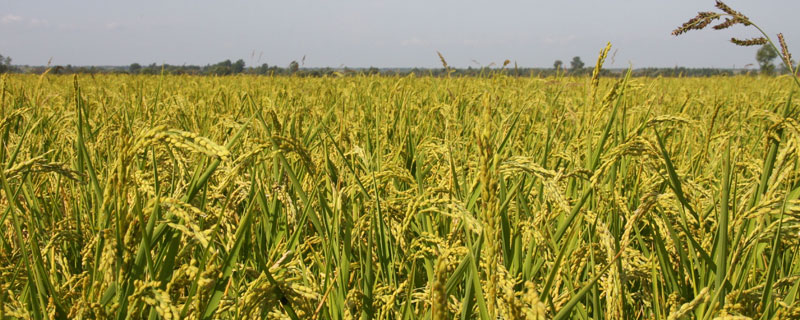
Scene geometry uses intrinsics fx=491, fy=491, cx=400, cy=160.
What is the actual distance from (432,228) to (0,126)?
3.99ft

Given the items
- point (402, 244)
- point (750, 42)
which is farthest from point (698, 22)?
point (402, 244)

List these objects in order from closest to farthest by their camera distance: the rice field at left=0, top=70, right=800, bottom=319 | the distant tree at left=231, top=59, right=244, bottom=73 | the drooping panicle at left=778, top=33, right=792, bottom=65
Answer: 1. the rice field at left=0, top=70, right=800, bottom=319
2. the drooping panicle at left=778, top=33, right=792, bottom=65
3. the distant tree at left=231, top=59, right=244, bottom=73

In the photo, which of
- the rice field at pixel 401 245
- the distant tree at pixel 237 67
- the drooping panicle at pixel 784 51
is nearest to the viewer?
the rice field at pixel 401 245

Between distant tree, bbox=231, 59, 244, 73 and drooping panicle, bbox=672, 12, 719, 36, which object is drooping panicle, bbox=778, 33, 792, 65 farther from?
distant tree, bbox=231, 59, 244, 73

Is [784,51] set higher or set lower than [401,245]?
higher

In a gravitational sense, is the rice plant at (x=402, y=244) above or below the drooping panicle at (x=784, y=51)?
below

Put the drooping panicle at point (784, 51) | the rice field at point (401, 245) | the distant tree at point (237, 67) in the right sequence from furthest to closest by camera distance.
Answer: the distant tree at point (237, 67) → the drooping panicle at point (784, 51) → the rice field at point (401, 245)

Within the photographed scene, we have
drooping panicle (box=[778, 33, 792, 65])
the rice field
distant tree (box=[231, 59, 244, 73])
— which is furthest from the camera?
distant tree (box=[231, 59, 244, 73])

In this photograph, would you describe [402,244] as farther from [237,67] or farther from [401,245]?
[237,67]

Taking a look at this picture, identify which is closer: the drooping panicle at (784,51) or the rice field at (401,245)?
the rice field at (401,245)

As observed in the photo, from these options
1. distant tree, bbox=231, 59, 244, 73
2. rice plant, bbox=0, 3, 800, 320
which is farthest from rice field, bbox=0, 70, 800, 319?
distant tree, bbox=231, 59, 244, 73

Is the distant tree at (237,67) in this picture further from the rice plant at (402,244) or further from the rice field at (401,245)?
the rice plant at (402,244)

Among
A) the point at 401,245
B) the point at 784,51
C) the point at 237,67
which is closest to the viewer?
the point at 784,51

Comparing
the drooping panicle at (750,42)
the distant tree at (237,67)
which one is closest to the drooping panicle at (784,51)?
the drooping panicle at (750,42)
